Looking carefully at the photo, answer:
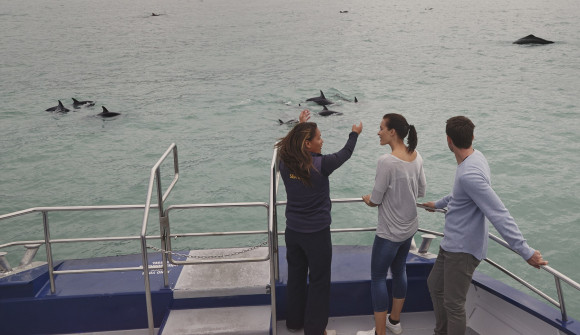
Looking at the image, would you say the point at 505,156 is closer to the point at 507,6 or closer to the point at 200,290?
the point at 200,290

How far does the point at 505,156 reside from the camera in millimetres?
16250

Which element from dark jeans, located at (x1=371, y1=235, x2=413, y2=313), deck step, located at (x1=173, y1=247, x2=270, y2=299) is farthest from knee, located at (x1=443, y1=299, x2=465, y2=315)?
deck step, located at (x1=173, y1=247, x2=270, y2=299)

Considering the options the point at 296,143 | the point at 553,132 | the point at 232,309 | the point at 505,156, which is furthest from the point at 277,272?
the point at 553,132

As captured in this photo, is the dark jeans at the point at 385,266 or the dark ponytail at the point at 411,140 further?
the dark jeans at the point at 385,266

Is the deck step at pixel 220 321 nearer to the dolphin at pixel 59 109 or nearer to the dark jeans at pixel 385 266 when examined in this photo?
the dark jeans at pixel 385 266

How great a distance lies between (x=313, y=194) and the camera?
13.9ft

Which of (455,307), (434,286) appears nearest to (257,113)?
(434,286)

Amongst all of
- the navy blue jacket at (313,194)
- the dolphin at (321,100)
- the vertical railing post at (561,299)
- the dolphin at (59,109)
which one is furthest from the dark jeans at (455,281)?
the dolphin at (59,109)

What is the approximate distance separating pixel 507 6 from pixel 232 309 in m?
75.9

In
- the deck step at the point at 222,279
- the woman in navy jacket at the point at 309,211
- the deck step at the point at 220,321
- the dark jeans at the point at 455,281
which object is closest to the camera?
the dark jeans at the point at 455,281

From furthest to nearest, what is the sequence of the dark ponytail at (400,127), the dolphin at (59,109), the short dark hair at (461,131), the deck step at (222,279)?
1. the dolphin at (59,109)
2. the deck step at (222,279)
3. the dark ponytail at (400,127)
4. the short dark hair at (461,131)

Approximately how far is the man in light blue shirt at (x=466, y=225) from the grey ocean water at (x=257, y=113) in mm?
6594

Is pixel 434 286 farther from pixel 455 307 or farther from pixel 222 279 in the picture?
pixel 222 279

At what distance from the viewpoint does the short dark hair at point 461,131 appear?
12.7ft
